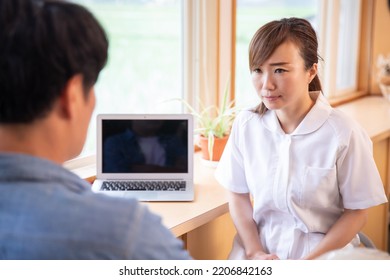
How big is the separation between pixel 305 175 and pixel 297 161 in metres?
0.04

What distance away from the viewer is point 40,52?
68 cm

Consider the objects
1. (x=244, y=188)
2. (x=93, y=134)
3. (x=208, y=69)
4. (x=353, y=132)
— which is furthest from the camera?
(x=208, y=69)

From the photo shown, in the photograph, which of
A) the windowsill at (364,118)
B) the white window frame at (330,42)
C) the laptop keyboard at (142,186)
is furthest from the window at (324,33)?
the laptop keyboard at (142,186)

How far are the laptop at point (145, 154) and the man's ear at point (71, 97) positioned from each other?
89 centimetres

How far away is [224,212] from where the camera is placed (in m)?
1.60

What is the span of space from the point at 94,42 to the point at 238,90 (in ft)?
5.65

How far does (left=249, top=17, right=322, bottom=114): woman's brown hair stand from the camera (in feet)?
4.56

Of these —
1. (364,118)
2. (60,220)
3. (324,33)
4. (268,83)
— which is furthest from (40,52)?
(324,33)

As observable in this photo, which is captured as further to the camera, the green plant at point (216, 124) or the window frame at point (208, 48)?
the window frame at point (208, 48)

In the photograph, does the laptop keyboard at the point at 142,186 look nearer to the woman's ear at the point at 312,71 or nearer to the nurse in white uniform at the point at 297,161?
the nurse in white uniform at the point at 297,161

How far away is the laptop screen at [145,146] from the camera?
164 centimetres

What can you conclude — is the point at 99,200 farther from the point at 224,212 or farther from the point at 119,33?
the point at 119,33

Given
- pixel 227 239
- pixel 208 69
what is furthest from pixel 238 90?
pixel 227 239

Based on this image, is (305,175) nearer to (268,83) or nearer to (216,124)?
(268,83)
